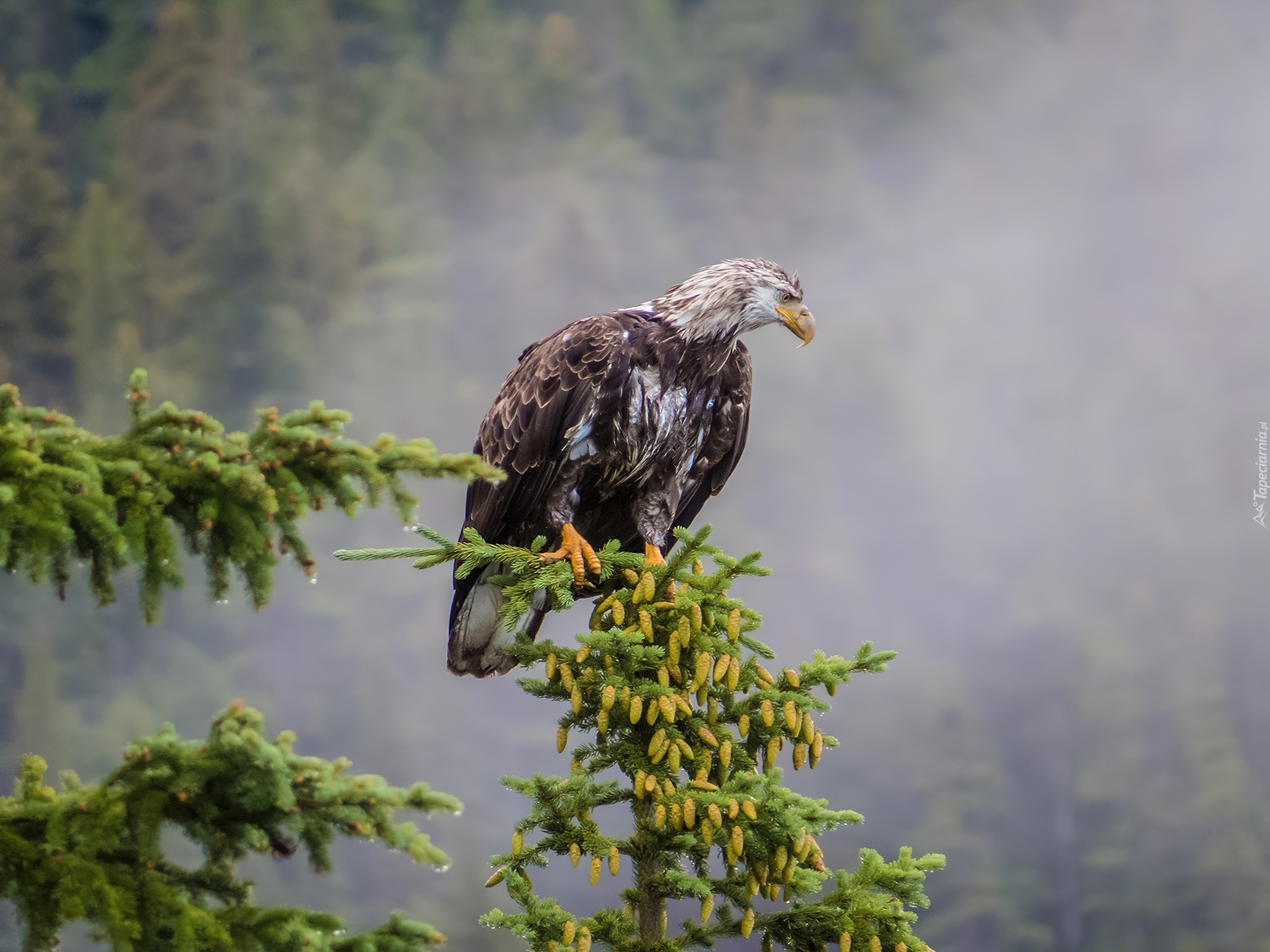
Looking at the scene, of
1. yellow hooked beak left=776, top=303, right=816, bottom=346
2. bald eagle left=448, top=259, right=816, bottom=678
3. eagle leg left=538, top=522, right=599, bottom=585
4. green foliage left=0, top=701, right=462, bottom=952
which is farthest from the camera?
yellow hooked beak left=776, top=303, right=816, bottom=346

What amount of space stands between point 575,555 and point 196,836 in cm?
164

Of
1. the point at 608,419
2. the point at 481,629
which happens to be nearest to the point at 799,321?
the point at 608,419

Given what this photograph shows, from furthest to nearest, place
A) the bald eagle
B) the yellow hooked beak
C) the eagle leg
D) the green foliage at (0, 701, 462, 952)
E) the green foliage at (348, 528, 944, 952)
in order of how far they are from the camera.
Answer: the yellow hooked beak → the bald eagle → the eagle leg → the green foliage at (348, 528, 944, 952) → the green foliage at (0, 701, 462, 952)

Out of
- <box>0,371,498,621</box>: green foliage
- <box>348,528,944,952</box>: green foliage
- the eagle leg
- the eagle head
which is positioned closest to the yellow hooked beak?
the eagle head

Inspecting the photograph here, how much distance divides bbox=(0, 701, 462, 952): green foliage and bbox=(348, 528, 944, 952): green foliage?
3.00 feet

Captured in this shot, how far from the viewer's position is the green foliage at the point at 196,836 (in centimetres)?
173

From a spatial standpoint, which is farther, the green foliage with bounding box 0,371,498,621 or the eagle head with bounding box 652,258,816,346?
the eagle head with bounding box 652,258,816,346

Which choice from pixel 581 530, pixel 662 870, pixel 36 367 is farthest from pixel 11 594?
pixel 662 870

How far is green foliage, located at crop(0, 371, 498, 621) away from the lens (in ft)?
5.74

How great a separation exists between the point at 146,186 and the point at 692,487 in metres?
7.81

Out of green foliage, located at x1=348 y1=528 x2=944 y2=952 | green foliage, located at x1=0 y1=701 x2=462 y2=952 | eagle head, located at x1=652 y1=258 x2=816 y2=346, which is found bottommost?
green foliage, located at x1=0 y1=701 x2=462 y2=952

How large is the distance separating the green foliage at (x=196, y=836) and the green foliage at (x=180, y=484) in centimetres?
29

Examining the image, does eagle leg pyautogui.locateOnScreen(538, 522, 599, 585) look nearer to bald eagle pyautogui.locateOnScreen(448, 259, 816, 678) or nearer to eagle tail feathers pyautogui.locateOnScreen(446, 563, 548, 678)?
bald eagle pyautogui.locateOnScreen(448, 259, 816, 678)

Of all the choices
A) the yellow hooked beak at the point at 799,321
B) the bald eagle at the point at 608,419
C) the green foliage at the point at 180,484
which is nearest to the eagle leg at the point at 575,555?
the bald eagle at the point at 608,419
